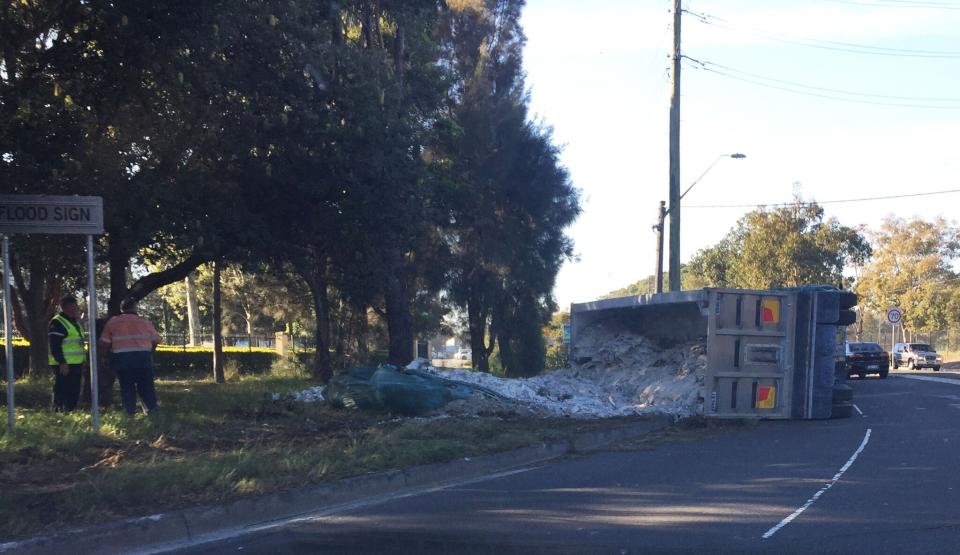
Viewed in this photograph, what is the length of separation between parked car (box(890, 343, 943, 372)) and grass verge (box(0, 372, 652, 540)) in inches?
1527

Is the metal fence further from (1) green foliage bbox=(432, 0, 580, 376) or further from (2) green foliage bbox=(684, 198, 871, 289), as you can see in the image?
(2) green foliage bbox=(684, 198, 871, 289)

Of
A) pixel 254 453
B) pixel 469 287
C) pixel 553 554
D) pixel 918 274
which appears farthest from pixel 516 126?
pixel 918 274

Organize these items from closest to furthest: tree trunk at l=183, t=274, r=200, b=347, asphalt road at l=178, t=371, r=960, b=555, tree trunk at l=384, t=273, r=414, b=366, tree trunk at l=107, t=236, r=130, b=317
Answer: asphalt road at l=178, t=371, r=960, b=555
tree trunk at l=107, t=236, r=130, b=317
tree trunk at l=384, t=273, r=414, b=366
tree trunk at l=183, t=274, r=200, b=347

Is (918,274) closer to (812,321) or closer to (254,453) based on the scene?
(812,321)

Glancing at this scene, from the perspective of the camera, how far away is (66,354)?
13.0 m

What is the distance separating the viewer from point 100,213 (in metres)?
10.7

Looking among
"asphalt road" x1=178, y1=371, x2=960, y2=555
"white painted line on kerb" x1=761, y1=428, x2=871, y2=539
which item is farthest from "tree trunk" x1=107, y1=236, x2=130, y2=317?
"white painted line on kerb" x1=761, y1=428, x2=871, y2=539

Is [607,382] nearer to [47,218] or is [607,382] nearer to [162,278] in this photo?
[162,278]

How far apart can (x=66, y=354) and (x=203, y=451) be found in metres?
4.15

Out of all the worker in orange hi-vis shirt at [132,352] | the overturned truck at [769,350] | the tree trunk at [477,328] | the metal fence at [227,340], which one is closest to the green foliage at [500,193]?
the tree trunk at [477,328]

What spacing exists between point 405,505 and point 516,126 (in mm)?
24559

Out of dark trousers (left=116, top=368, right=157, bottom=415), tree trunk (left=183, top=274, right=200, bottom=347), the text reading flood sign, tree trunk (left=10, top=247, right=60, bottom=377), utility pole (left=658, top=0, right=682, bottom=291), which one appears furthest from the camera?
tree trunk (left=183, top=274, right=200, bottom=347)

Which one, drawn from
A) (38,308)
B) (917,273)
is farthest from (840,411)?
(917,273)

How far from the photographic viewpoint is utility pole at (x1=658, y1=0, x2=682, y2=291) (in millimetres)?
23938
